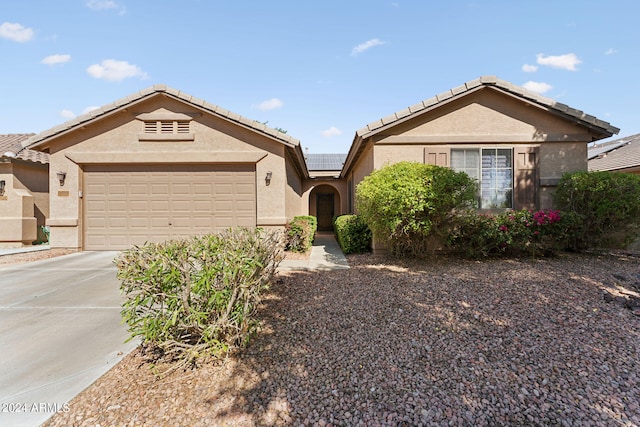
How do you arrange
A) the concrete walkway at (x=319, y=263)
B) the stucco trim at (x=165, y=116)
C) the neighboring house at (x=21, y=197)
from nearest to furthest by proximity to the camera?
1. the concrete walkway at (x=319, y=263)
2. the stucco trim at (x=165, y=116)
3. the neighboring house at (x=21, y=197)

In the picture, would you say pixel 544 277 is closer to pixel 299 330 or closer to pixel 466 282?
pixel 466 282

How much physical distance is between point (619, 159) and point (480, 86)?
31.6 ft

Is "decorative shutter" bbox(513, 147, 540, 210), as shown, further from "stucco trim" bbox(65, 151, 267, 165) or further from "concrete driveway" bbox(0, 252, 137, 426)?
"concrete driveway" bbox(0, 252, 137, 426)

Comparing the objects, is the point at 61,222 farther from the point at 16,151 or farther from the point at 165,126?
the point at 16,151

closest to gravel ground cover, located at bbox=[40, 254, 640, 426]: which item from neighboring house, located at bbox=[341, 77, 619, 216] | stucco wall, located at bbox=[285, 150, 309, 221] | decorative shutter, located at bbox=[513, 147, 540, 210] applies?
decorative shutter, located at bbox=[513, 147, 540, 210]

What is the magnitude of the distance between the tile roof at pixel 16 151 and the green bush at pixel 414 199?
508 inches

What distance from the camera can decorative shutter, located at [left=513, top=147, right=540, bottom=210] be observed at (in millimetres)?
7914

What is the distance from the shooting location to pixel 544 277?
530cm

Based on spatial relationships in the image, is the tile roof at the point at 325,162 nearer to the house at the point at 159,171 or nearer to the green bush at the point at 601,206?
the house at the point at 159,171

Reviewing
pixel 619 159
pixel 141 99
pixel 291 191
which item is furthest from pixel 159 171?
pixel 619 159

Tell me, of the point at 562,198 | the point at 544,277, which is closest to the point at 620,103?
the point at 562,198

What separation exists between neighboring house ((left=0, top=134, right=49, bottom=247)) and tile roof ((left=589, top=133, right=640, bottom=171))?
22.5 meters

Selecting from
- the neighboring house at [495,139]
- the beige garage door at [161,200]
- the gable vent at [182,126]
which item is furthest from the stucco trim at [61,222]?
the neighboring house at [495,139]

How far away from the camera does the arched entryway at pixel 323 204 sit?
18266 mm
